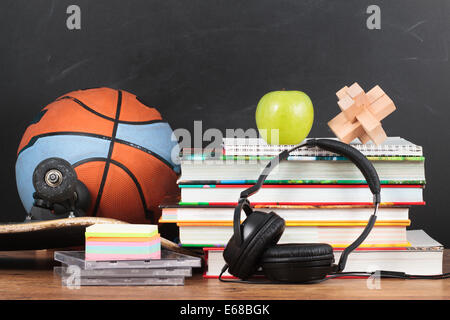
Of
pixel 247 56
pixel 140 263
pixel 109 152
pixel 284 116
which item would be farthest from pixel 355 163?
pixel 247 56

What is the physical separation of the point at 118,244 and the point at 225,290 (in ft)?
0.74

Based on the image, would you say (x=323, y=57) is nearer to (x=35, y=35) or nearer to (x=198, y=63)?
(x=198, y=63)

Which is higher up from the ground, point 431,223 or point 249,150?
point 249,150

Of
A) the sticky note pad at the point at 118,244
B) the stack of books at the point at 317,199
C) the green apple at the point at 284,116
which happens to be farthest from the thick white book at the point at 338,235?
the green apple at the point at 284,116

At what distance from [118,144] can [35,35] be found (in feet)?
2.04

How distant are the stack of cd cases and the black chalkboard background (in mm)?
751

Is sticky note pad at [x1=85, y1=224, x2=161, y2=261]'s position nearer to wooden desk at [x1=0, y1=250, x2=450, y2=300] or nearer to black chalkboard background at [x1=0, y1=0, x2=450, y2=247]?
wooden desk at [x1=0, y1=250, x2=450, y2=300]

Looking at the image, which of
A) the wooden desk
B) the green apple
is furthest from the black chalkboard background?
the wooden desk

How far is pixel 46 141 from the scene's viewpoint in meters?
1.55

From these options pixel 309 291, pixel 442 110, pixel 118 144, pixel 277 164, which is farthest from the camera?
pixel 442 110

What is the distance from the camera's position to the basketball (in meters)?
1.52

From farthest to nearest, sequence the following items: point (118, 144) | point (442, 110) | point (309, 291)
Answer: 1. point (442, 110)
2. point (118, 144)
3. point (309, 291)

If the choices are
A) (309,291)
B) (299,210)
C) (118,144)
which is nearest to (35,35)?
(118,144)

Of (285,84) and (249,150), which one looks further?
(285,84)
